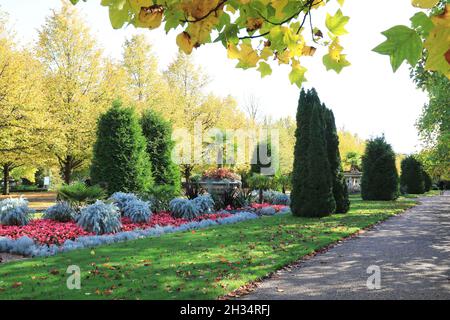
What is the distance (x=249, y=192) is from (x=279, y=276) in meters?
11.2

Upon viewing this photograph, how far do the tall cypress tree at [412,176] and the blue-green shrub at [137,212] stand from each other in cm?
3273

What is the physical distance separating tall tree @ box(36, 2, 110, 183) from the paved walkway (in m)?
17.6

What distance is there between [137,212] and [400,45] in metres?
11.6

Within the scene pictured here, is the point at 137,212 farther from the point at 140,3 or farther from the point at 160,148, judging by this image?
the point at 140,3

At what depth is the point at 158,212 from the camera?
14.5 metres

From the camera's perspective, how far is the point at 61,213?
11.8 meters

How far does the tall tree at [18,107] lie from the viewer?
18.5 metres

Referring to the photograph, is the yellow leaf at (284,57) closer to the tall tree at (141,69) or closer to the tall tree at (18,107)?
the tall tree at (18,107)

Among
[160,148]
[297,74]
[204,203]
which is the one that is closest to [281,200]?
[204,203]

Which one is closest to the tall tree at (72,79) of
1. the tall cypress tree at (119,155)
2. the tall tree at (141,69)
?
the tall tree at (141,69)

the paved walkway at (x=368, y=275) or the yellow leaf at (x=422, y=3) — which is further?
the paved walkway at (x=368, y=275)
